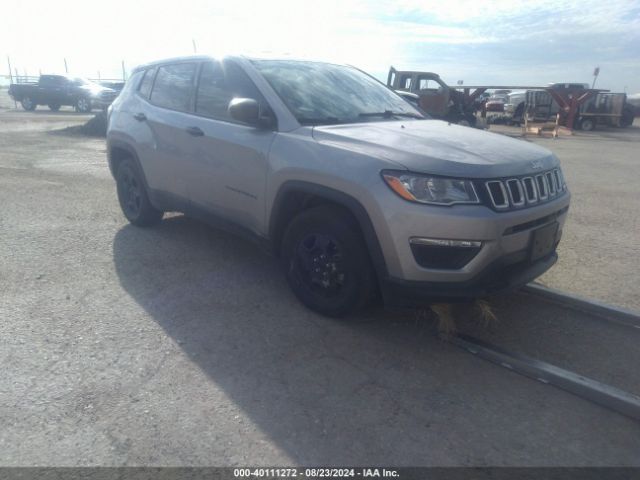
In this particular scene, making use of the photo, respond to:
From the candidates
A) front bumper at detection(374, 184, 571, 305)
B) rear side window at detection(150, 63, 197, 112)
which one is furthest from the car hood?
rear side window at detection(150, 63, 197, 112)

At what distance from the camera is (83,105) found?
2709 centimetres

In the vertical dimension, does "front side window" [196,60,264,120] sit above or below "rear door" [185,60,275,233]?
above

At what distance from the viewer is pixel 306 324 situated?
12.0ft

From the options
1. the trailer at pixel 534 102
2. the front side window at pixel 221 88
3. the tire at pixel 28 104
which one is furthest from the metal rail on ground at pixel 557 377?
the tire at pixel 28 104

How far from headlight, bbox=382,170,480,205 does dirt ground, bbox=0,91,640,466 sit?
102 cm

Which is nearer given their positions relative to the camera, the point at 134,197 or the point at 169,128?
the point at 169,128

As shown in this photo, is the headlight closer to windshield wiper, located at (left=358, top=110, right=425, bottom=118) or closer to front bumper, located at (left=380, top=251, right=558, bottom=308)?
front bumper, located at (left=380, top=251, right=558, bottom=308)

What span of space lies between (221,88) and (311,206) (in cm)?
142

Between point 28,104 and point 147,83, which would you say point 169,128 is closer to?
point 147,83

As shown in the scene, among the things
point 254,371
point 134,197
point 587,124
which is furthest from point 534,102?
point 254,371

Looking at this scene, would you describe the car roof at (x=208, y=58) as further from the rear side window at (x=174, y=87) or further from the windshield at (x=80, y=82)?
the windshield at (x=80, y=82)

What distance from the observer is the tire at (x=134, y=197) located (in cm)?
550

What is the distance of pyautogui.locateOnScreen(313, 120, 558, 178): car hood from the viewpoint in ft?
10.0

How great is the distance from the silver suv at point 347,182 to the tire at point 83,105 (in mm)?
24888
